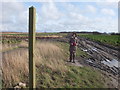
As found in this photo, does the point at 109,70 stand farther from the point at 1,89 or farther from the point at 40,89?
the point at 1,89

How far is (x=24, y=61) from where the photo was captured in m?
4.68

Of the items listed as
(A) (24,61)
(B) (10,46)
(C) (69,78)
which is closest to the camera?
(C) (69,78)

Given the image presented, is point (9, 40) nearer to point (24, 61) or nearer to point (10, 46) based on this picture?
point (10, 46)

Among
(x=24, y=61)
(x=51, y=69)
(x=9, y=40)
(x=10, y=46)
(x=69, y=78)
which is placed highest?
(x=9, y=40)

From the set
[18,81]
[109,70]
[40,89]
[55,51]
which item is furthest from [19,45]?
[109,70]

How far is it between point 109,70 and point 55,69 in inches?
76.8

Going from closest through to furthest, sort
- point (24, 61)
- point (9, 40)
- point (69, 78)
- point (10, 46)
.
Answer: point (69, 78), point (24, 61), point (9, 40), point (10, 46)

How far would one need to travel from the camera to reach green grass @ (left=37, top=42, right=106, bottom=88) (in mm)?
4246

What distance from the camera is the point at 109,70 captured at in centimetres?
555

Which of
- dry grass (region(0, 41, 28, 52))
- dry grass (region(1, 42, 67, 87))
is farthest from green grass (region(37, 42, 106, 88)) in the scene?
dry grass (region(0, 41, 28, 52))

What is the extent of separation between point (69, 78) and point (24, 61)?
133cm

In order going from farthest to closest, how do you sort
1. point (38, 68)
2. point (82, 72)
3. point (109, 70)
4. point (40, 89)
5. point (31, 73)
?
1. point (109, 70)
2. point (82, 72)
3. point (38, 68)
4. point (40, 89)
5. point (31, 73)

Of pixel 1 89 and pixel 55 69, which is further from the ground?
pixel 55 69

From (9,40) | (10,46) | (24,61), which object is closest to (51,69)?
(24,61)
